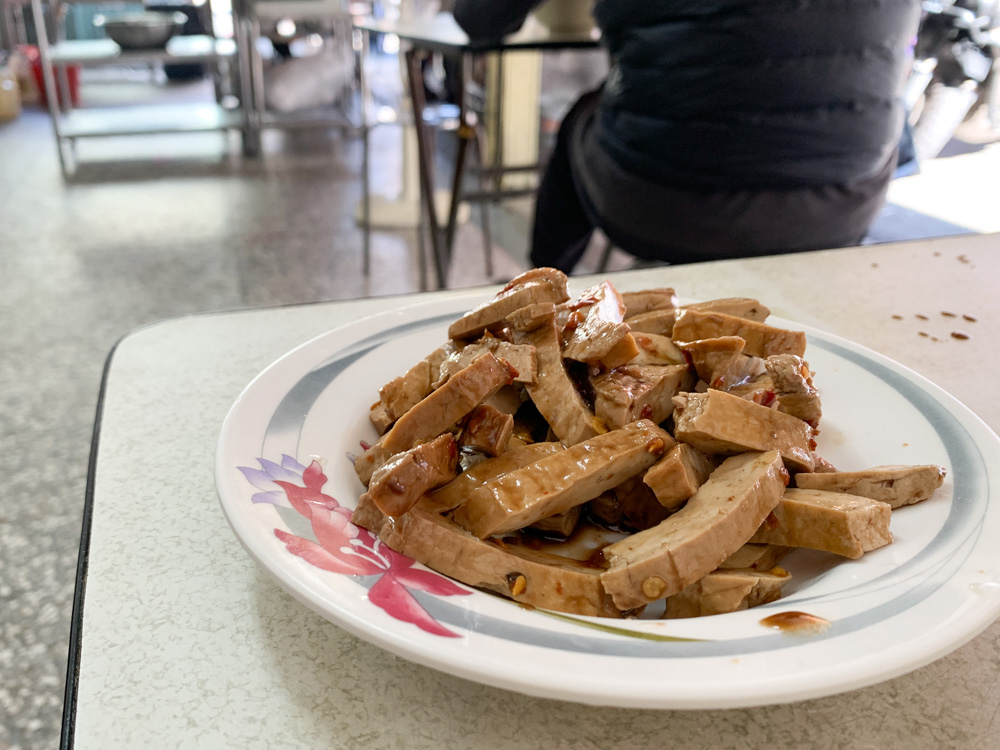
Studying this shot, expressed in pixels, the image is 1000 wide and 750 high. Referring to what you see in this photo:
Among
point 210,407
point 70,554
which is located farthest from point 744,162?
point 70,554

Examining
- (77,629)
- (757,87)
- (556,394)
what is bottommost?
(77,629)

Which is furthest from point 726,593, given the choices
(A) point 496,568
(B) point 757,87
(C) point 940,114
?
(C) point 940,114

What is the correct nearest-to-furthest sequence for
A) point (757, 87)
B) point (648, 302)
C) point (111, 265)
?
point (648, 302) → point (757, 87) → point (111, 265)

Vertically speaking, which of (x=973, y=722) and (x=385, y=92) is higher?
(x=973, y=722)

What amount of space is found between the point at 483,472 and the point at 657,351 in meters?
0.19

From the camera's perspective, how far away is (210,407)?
80 centimetres

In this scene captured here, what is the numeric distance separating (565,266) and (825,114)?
0.84 meters

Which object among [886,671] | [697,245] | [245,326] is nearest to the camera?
[886,671]

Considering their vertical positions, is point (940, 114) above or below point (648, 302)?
below

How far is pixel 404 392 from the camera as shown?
640 millimetres

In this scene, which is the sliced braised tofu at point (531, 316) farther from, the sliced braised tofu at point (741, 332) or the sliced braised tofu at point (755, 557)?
the sliced braised tofu at point (755, 557)

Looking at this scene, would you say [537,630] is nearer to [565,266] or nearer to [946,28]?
[565,266]

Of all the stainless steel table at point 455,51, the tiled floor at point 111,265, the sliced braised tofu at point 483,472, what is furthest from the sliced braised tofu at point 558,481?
the stainless steel table at point 455,51

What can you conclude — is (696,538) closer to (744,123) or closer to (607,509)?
(607,509)
